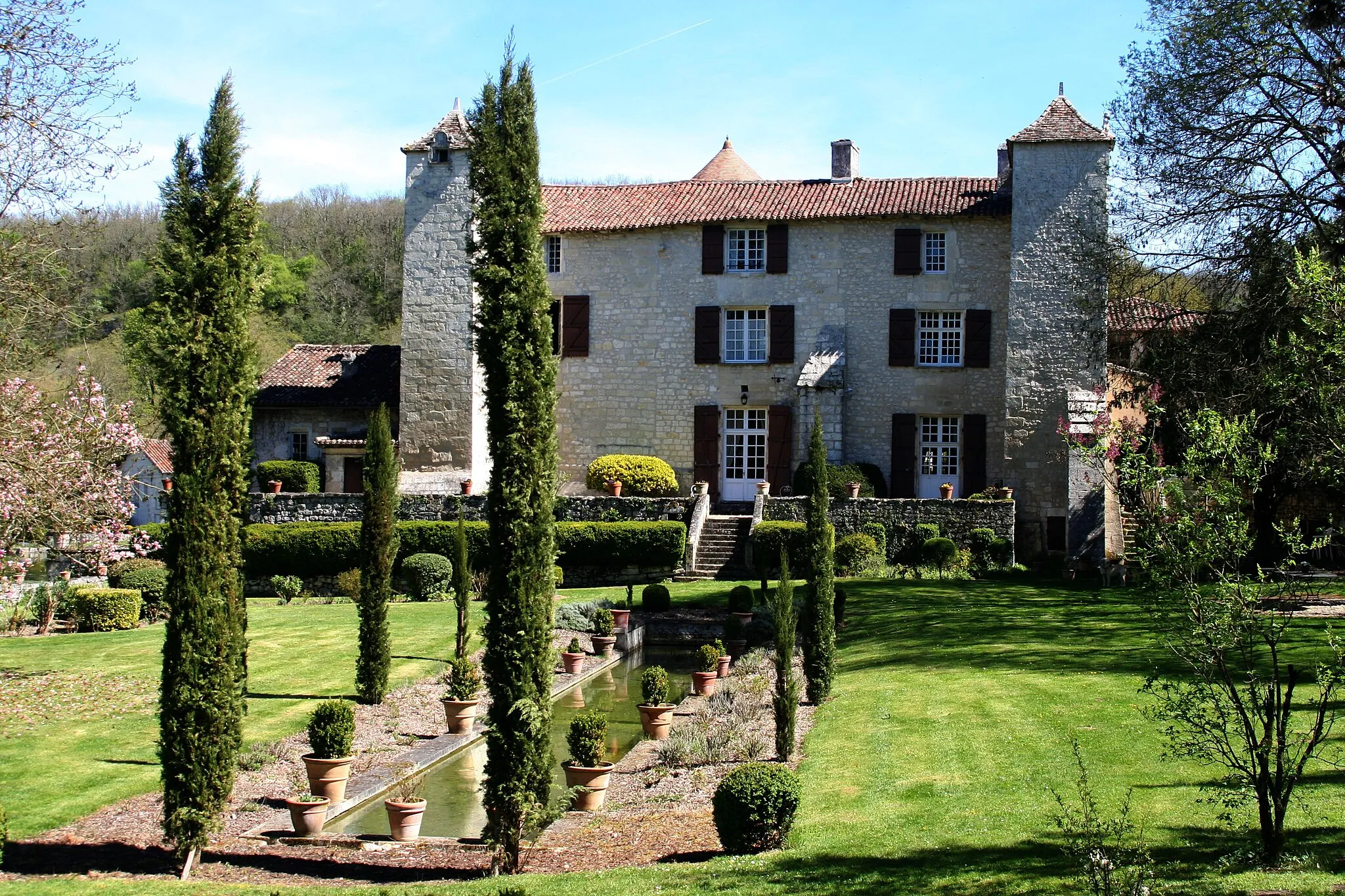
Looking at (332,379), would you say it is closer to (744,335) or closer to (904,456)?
(744,335)

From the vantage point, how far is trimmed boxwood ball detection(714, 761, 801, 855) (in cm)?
773

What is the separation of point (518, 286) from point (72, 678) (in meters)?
8.84

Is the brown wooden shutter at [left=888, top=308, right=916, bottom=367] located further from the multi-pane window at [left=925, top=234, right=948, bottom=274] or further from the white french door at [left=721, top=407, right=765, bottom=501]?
the white french door at [left=721, top=407, right=765, bottom=501]

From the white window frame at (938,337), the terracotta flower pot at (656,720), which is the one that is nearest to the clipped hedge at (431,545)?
the white window frame at (938,337)

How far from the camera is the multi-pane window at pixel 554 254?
96.4 feet

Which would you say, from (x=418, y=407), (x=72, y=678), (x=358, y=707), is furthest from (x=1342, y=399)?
(x=418, y=407)

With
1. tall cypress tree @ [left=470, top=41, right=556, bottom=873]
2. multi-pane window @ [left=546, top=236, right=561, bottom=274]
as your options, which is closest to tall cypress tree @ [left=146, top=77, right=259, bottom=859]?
tall cypress tree @ [left=470, top=41, right=556, bottom=873]

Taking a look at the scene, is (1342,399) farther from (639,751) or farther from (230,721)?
(230,721)

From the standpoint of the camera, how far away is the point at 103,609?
18.3 meters

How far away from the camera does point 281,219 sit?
60.8 meters

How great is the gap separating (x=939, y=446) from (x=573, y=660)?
1419cm

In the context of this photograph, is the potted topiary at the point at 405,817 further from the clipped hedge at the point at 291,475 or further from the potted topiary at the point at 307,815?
the clipped hedge at the point at 291,475

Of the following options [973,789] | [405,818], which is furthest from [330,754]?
[973,789]

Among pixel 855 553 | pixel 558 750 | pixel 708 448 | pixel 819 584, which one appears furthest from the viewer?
pixel 708 448
